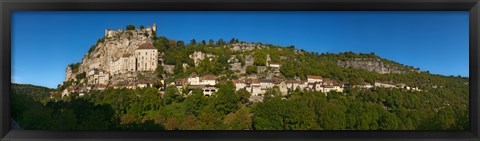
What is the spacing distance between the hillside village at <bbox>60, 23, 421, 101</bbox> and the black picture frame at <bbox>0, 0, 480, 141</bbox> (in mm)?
430

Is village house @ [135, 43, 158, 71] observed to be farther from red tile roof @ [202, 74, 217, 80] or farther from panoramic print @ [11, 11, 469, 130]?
red tile roof @ [202, 74, 217, 80]

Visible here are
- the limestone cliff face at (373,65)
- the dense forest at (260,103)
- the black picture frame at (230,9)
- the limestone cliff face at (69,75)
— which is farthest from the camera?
the limestone cliff face at (373,65)

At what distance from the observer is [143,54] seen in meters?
2.38

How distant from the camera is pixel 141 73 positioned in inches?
91.5

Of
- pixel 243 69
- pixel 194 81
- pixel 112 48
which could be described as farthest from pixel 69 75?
pixel 243 69

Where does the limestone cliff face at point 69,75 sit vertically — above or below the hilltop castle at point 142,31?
below

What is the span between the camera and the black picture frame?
6.02ft

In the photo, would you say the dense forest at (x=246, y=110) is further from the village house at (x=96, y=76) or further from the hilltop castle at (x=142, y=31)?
the hilltop castle at (x=142, y=31)

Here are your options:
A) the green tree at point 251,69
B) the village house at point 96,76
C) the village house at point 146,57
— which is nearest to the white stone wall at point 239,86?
the green tree at point 251,69

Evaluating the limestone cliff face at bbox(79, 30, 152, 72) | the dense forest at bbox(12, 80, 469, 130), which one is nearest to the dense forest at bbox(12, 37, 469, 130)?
the dense forest at bbox(12, 80, 469, 130)

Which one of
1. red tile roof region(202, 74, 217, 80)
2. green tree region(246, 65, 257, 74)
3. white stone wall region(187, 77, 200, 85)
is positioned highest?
green tree region(246, 65, 257, 74)

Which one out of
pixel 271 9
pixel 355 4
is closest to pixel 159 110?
pixel 271 9

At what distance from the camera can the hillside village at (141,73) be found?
7.61ft

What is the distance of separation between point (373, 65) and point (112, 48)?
1614 millimetres
